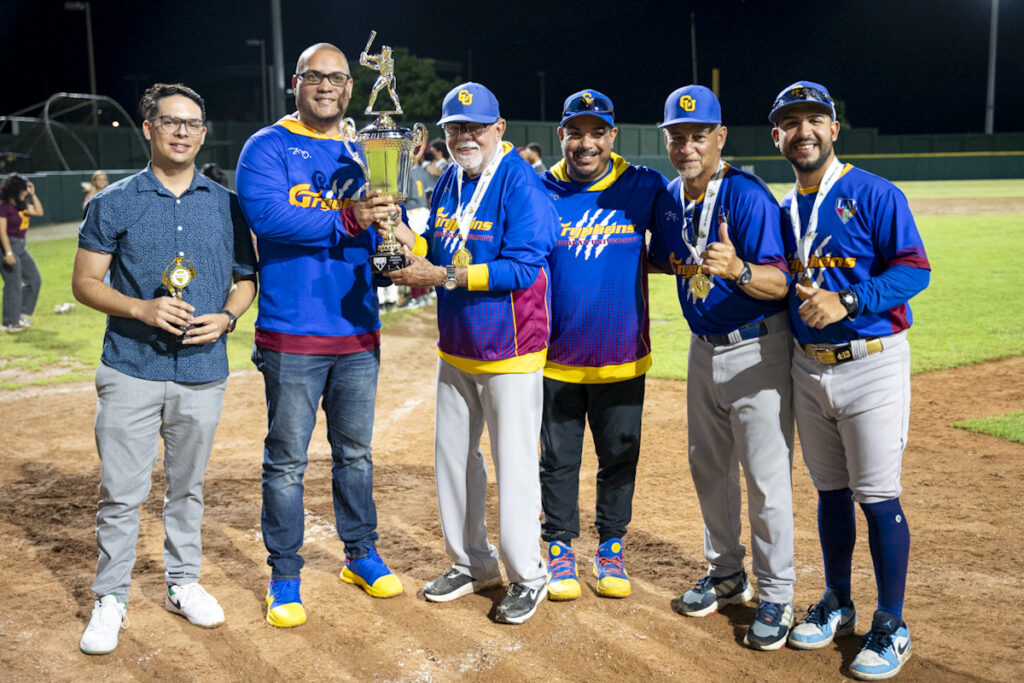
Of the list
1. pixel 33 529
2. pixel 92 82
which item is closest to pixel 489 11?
pixel 92 82

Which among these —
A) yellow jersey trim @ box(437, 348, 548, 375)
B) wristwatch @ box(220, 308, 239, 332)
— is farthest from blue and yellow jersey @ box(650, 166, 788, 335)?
wristwatch @ box(220, 308, 239, 332)

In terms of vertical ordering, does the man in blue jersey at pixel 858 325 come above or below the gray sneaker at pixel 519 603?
above

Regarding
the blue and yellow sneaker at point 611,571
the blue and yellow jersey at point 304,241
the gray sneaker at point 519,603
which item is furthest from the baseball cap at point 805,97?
the gray sneaker at point 519,603

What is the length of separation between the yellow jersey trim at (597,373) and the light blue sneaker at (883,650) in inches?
59.4

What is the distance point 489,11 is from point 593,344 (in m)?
55.4

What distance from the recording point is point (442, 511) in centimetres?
438

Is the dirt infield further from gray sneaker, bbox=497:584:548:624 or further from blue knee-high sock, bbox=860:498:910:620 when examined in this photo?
blue knee-high sock, bbox=860:498:910:620

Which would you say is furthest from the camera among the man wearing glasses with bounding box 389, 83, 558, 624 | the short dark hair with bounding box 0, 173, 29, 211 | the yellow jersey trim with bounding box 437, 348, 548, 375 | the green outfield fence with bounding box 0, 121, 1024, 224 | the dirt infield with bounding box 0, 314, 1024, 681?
the green outfield fence with bounding box 0, 121, 1024, 224

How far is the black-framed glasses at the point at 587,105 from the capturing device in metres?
4.17

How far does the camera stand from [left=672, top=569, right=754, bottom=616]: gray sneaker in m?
4.16

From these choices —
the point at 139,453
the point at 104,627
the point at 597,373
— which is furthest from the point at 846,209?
the point at 104,627

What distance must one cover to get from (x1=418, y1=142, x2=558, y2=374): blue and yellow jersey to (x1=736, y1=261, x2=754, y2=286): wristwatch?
34.5 inches

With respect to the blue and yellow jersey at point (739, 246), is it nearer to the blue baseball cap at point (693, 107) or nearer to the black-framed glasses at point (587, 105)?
the blue baseball cap at point (693, 107)

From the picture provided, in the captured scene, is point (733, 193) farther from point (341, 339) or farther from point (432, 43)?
point (432, 43)
